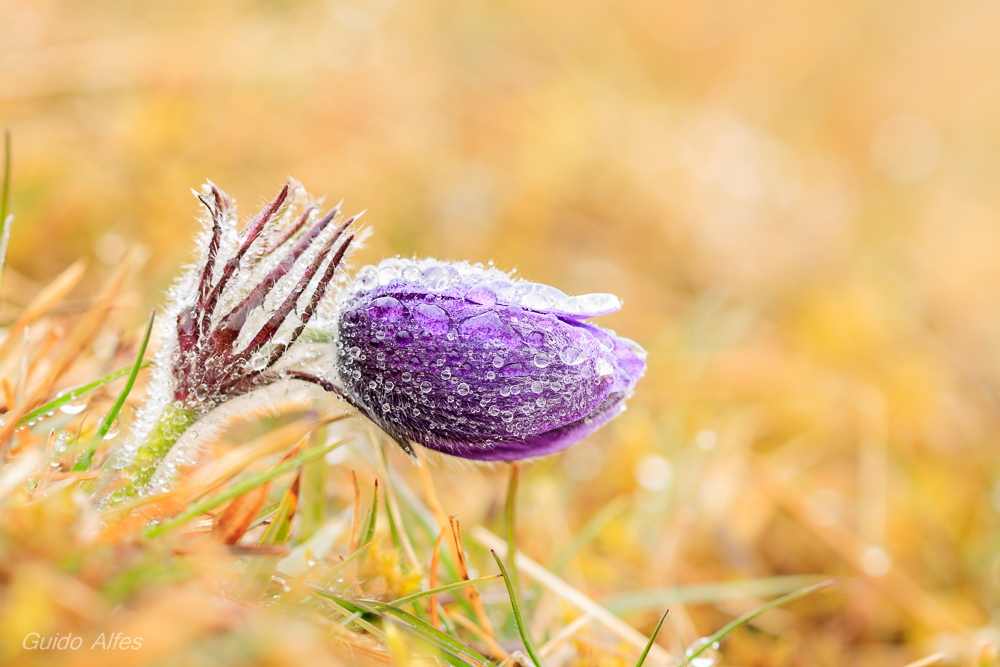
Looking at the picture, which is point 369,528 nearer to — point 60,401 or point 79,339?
point 60,401

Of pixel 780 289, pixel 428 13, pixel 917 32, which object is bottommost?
pixel 780 289

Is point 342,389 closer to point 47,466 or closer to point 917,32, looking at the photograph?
point 47,466

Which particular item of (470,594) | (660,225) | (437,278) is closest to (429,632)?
(470,594)

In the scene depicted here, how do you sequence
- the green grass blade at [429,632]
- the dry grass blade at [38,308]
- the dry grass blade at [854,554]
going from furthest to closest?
1. the dry grass blade at [854,554]
2. the dry grass blade at [38,308]
3. the green grass blade at [429,632]

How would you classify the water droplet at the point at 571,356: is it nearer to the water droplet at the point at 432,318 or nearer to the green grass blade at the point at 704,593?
the water droplet at the point at 432,318

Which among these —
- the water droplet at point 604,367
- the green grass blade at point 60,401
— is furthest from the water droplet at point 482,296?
the green grass blade at point 60,401

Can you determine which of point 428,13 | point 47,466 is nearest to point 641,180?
point 428,13

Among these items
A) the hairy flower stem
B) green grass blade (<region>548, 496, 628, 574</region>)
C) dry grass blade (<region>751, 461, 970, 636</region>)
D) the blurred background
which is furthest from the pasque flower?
dry grass blade (<region>751, 461, 970, 636</region>)
